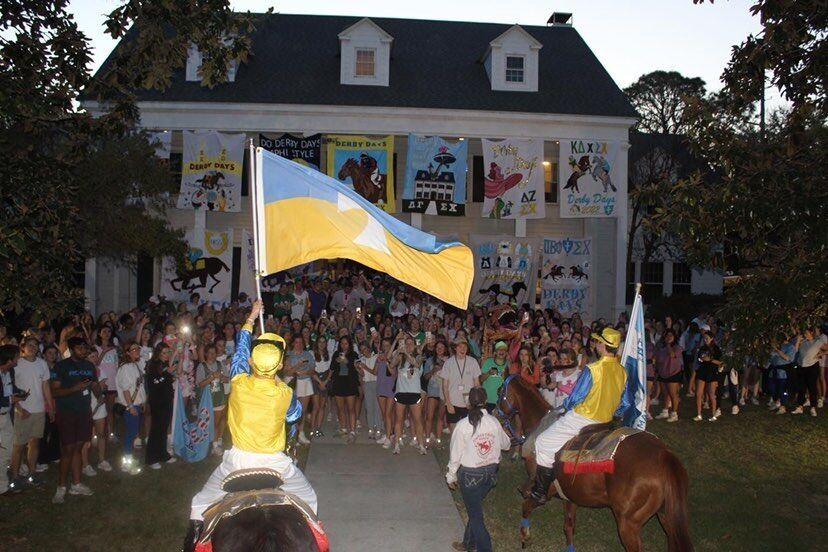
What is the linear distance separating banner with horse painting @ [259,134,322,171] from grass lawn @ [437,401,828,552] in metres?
13.2

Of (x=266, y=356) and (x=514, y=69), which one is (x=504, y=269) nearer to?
(x=514, y=69)

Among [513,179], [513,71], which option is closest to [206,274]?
[513,179]

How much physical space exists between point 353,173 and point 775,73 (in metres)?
15.5

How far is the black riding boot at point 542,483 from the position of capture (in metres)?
8.76

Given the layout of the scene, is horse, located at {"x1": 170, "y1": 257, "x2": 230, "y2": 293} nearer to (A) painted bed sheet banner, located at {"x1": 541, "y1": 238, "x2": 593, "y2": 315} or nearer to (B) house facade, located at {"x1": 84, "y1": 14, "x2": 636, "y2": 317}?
(B) house facade, located at {"x1": 84, "y1": 14, "x2": 636, "y2": 317}

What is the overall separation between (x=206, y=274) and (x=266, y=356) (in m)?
17.0

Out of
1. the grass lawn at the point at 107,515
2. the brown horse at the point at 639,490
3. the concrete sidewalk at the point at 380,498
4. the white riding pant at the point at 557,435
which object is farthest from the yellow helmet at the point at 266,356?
the white riding pant at the point at 557,435

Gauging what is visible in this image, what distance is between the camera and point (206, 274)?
73.0ft

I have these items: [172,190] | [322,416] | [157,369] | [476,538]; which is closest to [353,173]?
[172,190]

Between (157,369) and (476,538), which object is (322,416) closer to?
(157,369)

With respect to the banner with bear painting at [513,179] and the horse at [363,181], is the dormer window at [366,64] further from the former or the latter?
the banner with bear painting at [513,179]

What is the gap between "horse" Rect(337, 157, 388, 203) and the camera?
23328 millimetres

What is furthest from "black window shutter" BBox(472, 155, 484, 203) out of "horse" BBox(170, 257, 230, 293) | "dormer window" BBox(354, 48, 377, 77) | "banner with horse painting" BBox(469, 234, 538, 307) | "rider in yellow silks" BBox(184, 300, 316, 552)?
"rider in yellow silks" BBox(184, 300, 316, 552)

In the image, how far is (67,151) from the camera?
9367 millimetres
